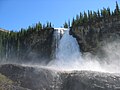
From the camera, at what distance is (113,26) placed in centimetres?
6738

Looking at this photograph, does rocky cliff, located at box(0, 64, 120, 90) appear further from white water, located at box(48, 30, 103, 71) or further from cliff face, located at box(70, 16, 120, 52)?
cliff face, located at box(70, 16, 120, 52)

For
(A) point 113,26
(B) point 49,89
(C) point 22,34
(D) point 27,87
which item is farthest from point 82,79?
(C) point 22,34

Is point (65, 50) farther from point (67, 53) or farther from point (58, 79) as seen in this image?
point (58, 79)

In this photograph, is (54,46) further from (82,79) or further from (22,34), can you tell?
(82,79)

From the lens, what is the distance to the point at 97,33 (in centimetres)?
6906

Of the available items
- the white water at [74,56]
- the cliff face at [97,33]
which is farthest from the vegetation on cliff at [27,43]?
the cliff face at [97,33]

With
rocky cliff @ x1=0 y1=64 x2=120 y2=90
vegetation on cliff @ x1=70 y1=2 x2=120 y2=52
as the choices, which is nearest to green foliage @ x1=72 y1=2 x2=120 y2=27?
vegetation on cliff @ x1=70 y1=2 x2=120 y2=52

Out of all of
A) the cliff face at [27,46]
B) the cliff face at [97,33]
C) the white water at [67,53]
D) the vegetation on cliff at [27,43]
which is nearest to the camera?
the white water at [67,53]

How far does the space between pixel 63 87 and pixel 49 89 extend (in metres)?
1.65

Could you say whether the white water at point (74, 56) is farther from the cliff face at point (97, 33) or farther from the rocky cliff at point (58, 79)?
the rocky cliff at point (58, 79)

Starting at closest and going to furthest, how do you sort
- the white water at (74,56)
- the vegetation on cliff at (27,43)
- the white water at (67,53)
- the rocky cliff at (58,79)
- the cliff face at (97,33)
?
the rocky cliff at (58,79), the white water at (74,56), the white water at (67,53), the cliff face at (97,33), the vegetation on cliff at (27,43)

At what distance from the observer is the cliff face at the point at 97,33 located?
66.8 meters

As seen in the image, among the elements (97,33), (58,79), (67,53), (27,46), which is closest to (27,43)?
(27,46)

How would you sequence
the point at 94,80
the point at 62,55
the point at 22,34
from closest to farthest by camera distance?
the point at 94,80 → the point at 62,55 → the point at 22,34
